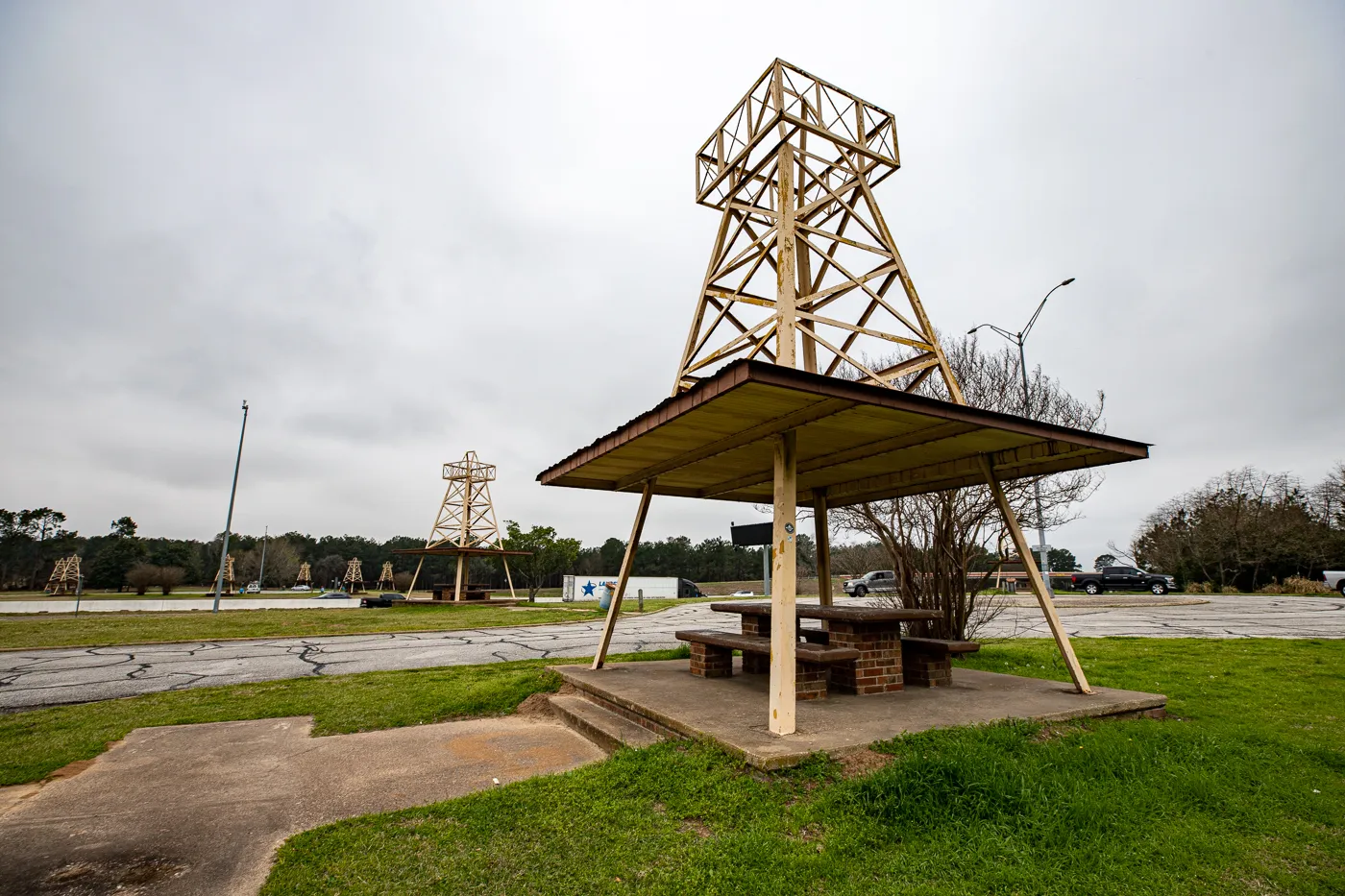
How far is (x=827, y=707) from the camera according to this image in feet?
18.0

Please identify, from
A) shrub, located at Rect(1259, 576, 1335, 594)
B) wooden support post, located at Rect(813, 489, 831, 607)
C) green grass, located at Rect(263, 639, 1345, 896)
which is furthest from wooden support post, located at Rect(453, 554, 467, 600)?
shrub, located at Rect(1259, 576, 1335, 594)

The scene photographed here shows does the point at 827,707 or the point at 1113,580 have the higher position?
the point at 1113,580

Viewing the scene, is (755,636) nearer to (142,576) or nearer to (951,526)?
(951,526)

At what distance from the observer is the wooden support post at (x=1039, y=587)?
5.98m

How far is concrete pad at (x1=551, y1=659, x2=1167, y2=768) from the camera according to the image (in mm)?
4336

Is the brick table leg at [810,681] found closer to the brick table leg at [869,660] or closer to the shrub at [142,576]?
the brick table leg at [869,660]

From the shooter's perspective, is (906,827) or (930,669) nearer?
(906,827)

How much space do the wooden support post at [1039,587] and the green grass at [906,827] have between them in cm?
116

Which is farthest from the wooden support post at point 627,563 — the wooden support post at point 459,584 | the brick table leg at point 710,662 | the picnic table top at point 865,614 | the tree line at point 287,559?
the tree line at point 287,559

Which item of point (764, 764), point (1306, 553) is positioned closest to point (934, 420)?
point (764, 764)

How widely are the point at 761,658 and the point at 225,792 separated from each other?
5203mm

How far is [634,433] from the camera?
538 centimetres

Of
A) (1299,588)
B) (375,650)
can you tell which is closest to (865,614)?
(375,650)

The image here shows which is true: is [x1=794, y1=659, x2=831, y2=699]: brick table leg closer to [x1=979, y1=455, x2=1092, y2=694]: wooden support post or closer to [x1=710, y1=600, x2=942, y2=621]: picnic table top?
[x1=710, y1=600, x2=942, y2=621]: picnic table top
